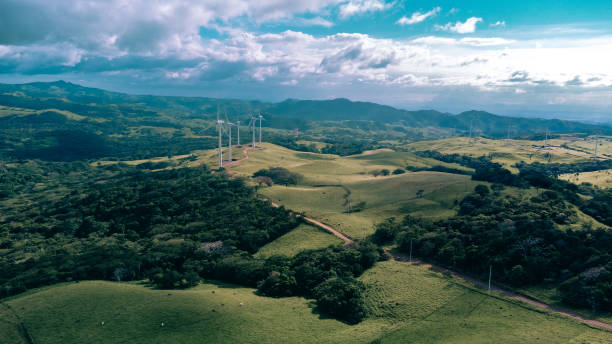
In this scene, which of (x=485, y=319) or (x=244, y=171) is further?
(x=244, y=171)

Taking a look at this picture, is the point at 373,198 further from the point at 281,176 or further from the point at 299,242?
the point at 281,176

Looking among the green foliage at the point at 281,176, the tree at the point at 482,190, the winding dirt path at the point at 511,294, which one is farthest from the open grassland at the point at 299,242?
the green foliage at the point at 281,176

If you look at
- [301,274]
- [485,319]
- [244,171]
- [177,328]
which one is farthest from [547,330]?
[244,171]

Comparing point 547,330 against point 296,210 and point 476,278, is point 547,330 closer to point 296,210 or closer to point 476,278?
point 476,278

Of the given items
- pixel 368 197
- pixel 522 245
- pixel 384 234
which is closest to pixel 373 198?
pixel 368 197

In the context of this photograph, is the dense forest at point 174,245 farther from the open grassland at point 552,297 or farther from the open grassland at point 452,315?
the open grassland at point 552,297

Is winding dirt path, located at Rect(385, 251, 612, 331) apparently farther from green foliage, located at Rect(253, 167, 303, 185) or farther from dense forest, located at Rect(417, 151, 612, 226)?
green foliage, located at Rect(253, 167, 303, 185)
